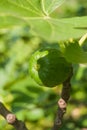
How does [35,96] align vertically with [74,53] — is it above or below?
below

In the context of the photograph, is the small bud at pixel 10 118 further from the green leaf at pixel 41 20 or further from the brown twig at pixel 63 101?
the green leaf at pixel 41 20

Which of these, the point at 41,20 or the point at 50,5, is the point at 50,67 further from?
the point at 41,20

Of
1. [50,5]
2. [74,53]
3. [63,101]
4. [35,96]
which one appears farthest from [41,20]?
[35,96]

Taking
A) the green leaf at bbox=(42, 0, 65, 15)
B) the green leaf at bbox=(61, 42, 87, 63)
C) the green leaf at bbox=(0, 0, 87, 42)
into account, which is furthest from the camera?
the green leaf at bbox=(42, 0, 65, 15)

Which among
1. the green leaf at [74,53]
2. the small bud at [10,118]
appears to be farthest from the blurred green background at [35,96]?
the green leaf at [74,53]

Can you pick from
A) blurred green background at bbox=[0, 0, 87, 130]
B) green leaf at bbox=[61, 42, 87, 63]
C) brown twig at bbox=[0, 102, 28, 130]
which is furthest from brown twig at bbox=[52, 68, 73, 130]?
blurred green background at bbox=[0, 0, 87, 130]

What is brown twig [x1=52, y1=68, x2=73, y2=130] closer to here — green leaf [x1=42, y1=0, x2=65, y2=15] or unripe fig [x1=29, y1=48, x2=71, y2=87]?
unripe fig [x1=29, y1=48, x2=71, y2=87]

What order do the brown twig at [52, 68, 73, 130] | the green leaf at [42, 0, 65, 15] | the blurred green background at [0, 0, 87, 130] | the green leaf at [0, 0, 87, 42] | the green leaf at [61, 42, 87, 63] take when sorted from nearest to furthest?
the green leaf at [0, 0, 87, 42] → the green leaf at [61, 42, 87, 63] → the green leaf at [42, 0, 65, 15] → the brown twig at [52, 68, 73, 130] → the blurred green background at [0, 0, 87, 130]
